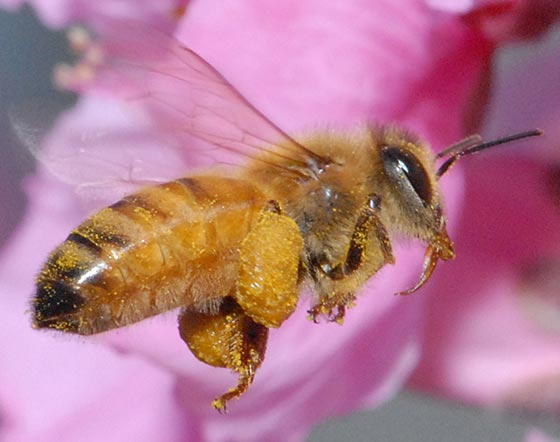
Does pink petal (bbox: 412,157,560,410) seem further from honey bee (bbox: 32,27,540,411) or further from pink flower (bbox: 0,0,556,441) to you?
honey bee (bbox: 32,27,540,411)

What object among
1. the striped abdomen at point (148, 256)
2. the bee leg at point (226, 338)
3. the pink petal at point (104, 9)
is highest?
the striped abdomen at point (148, 256)

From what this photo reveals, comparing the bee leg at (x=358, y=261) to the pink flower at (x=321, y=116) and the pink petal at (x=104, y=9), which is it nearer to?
the pink flower at (x=321, y=116)

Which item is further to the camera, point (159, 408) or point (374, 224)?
point (159, 408)

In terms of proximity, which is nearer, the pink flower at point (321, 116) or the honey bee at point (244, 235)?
the honey bee at point (244, 235)

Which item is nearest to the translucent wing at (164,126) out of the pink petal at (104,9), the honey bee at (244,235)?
the honey bee at (244,235)

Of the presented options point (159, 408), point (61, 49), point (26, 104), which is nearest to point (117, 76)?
point (26, 104)

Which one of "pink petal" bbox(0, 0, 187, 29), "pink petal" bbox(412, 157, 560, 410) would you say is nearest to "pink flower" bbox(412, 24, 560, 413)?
"pink petal" bbox(412, 157, 560, 410)

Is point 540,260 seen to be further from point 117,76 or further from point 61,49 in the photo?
point 61,49

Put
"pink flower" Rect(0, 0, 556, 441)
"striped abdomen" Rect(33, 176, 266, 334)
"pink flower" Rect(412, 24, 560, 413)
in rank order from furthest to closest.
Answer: "pink flower" Rect(412, 24, 560, 413) < "pink flower" Rect(0, 0, 556, 441) < "striped abdomen" Rect(33, 176, 266, 334)
